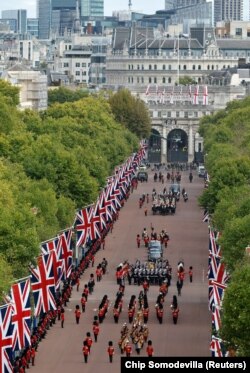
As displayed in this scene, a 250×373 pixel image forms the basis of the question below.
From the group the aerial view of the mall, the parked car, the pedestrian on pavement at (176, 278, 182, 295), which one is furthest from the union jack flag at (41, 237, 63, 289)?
the parked car

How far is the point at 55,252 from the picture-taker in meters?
76.2

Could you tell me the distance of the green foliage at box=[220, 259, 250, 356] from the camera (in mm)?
53500

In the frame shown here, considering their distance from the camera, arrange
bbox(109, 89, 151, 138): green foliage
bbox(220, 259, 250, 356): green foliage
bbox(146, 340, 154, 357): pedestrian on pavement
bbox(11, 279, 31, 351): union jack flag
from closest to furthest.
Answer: bbox(220, 259, 250, 356): green foliage, bbox(11, 279, 31, 351): union jack flag, bbox(146, 340, 154, 357): pedestrian on pavement, bbox(109, 89, 151, 138): green foliage

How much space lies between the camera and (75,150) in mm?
109125

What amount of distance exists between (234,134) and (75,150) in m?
39.3

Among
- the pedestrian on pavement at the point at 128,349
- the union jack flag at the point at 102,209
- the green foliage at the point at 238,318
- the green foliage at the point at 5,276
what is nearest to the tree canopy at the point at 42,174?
the green foliage at the point at 5,276

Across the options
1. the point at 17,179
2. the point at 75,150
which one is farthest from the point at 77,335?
the point at 75,150

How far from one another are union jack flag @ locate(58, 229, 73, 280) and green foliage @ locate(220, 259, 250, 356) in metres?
23.7

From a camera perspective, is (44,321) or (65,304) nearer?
(44,321)

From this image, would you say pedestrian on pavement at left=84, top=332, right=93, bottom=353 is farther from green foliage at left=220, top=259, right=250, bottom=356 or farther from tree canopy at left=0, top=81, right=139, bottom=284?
green foliage at left=220, top=259, right=250, bottom=356

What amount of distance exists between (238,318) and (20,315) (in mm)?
11500

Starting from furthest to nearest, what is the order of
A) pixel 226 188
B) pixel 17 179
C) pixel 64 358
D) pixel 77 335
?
pixel 226 188
pixel 17 179
pixel 77 335
pixel 64 358

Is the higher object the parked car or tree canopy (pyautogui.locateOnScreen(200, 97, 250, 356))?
A: tree canopy (pyautogui.locateOnScreen(200, 97, 250, 356))

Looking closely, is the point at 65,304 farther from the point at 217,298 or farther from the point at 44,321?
the point at 217,298
